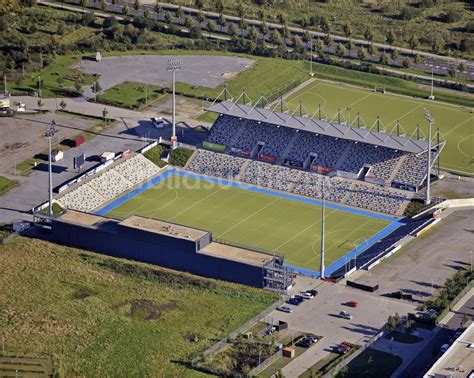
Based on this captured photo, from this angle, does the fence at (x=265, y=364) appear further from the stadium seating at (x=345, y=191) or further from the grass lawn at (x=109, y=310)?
the stadium seating at (x=345, y=191)

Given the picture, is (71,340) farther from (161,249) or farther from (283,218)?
(283,218)

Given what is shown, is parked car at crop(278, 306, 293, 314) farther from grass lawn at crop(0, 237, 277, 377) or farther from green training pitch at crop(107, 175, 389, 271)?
green training pitch at crop(107, 175, 389, 271)

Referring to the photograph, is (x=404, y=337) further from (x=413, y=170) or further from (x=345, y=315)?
(x=413, y=170)

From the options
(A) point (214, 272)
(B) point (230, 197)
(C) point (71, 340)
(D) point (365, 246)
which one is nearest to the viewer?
(C) point (71, 340)

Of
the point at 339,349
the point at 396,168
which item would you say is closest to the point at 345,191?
the point at 396,168

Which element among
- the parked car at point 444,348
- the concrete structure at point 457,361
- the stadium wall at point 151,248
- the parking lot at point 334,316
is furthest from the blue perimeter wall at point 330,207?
the concrete structure at point 457,361

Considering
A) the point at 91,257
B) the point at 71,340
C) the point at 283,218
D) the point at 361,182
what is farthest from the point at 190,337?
the point at 361,182

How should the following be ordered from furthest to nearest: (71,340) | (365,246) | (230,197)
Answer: (230,197) → (365,246) → (71,340)
